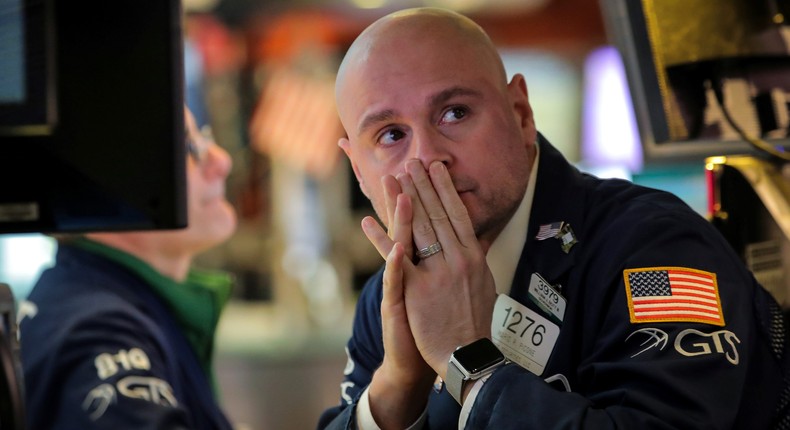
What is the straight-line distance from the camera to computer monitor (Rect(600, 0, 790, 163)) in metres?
1.51

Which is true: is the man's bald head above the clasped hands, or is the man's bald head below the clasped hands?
above

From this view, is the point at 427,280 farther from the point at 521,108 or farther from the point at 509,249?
the point at 521,108

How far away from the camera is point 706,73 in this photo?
1525 millimetres

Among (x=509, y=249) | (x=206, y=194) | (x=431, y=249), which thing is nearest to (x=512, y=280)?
(x=509, y=249)

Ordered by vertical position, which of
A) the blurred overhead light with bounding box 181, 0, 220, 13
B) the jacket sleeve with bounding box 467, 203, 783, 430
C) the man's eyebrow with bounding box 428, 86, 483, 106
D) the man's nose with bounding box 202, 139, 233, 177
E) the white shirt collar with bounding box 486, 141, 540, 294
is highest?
the blurred overhead light with bounding box 181, 0, 220, 13

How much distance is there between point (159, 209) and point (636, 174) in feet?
3.32

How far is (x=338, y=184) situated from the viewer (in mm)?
6594

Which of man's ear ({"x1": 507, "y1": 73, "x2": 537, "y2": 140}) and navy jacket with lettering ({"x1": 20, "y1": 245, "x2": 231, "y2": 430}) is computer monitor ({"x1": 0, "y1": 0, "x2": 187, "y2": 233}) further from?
navy jacket with lettering ({"x1": 20, "y1": 245, "x2": 231, "y2": 430})

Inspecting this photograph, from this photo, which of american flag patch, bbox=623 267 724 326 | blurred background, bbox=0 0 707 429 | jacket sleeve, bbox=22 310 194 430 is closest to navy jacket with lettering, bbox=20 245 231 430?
jacket sleeve, bbox=22 310 194 430

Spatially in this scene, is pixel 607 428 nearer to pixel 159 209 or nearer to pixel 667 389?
pixel 667 389

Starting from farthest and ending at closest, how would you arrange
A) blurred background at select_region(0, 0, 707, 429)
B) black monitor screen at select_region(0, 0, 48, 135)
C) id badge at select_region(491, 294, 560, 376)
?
1. blurred background at select_region(0, 0, 707, 429)
2. id badge at select_region(491, 294, 560, 376)
3. black monitor screen at select_region(0, 0, 48, 135)

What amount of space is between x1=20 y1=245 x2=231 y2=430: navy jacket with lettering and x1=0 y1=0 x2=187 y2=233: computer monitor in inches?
29.5

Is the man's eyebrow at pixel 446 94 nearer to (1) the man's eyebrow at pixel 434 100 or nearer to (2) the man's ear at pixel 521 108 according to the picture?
(1) the man's eyebrow at pixel 434 100

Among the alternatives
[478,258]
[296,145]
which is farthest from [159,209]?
[296,145]
